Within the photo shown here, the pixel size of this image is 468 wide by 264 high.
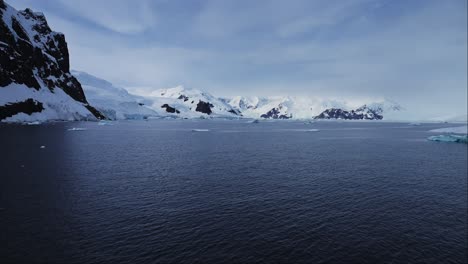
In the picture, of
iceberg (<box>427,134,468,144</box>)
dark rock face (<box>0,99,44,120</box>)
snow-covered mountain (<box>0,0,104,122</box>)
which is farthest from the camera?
snow-covered mountain (<box>0,0,104,122</box>)

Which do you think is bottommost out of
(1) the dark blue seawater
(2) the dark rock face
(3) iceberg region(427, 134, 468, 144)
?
(1) the dark blue seawater

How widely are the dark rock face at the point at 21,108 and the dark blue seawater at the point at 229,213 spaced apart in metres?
120

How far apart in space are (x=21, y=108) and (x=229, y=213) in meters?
169

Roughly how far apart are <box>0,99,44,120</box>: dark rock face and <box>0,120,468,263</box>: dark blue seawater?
395ft

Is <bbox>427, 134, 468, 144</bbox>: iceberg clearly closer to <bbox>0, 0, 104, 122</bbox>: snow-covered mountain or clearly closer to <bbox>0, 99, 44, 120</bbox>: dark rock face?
<bbox>0, 99, 44, 120</bbox>: dark rock face

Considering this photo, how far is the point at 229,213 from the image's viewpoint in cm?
2761

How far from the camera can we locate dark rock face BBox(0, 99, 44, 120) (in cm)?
14312

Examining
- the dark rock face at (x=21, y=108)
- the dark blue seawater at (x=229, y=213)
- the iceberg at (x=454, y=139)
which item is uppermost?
the dark rock face at (x=21, y=108)

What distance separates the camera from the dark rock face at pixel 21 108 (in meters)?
143

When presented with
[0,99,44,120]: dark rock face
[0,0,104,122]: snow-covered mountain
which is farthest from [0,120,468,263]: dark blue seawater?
[0,0,104,122]: snow-covered mountain

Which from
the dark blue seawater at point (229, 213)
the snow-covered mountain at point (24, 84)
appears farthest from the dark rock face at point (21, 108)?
the dark blue seawater at point (229, 213)

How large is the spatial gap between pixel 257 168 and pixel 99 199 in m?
26.3

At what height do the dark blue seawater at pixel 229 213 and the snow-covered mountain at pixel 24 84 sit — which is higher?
the snow-covered mountain at pixel 24 84

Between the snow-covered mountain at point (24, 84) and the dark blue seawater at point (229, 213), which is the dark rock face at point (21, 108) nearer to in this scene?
the snow-covered mountain at point (24, 84)
